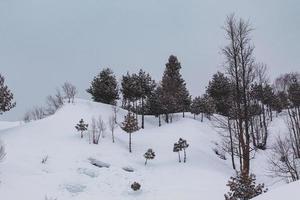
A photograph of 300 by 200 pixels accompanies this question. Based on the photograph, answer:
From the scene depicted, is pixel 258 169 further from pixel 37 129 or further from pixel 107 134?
pixel 37 129

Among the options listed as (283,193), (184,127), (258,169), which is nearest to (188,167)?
(258,169)

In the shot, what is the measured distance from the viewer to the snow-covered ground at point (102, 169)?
2558cm

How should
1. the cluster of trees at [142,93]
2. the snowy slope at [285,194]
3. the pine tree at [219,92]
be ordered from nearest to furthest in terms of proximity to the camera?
the snowy slope at [285,194] < the cluster of trees at [142,93] < the pine tree at [219,92]

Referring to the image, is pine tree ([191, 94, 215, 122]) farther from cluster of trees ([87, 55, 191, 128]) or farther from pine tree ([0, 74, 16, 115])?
→ pine tree ([0, 74, 16, 115])

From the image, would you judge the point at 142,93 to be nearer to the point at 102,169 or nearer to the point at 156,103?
the point at 156,103

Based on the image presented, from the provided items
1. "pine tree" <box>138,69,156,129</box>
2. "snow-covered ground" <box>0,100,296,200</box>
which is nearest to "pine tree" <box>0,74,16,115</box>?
"snow-covered ground" <box>0,100,296,200</box>

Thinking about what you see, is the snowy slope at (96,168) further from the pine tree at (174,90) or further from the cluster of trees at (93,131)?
the pine tree at (174,90)

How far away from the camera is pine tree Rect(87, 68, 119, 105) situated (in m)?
55.2

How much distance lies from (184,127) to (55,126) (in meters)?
18.2

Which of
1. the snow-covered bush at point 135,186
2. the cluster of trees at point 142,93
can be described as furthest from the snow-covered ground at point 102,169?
the cluster of trees at point 142,93

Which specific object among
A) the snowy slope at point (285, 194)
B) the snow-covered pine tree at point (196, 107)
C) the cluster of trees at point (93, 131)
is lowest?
the snowy slope at point (285, 194)

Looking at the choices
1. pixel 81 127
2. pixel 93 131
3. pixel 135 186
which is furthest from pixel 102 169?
pixel 81 127

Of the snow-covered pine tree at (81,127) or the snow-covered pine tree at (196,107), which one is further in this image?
the snow-covered pine tree at (196,107)

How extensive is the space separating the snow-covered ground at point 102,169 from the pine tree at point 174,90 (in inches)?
340
